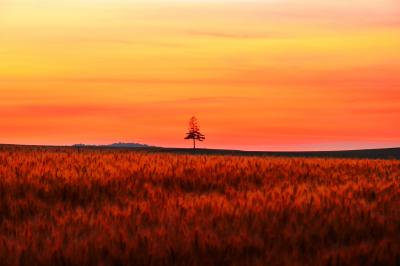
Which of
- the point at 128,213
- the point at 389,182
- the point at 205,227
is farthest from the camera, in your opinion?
the point at 389,182

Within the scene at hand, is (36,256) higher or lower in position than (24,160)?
lower

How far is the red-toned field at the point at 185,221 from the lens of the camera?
5.87m

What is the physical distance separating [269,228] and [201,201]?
180cm

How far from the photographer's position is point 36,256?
577cm

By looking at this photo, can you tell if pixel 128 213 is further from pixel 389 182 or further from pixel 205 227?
pixel 389 182

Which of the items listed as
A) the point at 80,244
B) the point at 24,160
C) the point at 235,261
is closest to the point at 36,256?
the point at 80,244

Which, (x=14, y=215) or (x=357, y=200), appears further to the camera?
(x=357, y=200)

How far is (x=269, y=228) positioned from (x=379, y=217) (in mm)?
1588

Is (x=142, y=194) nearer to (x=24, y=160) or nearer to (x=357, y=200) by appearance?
(x=357, y=200)

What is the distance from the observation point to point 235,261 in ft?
19.0

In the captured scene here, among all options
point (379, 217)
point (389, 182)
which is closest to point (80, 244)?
point (379, 217)

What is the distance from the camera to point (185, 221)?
23.7 feet

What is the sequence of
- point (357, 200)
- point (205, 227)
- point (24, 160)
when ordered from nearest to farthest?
point (205, 227) → point (357, 200) → point (24, 160)

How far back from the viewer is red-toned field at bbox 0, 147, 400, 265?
5871 mm
